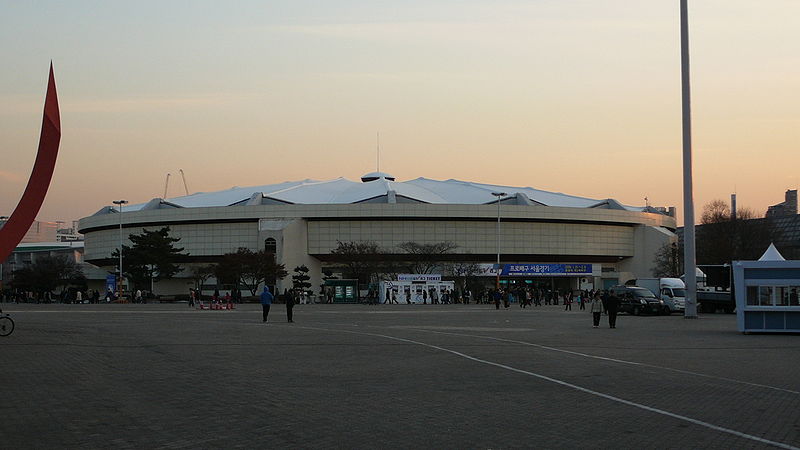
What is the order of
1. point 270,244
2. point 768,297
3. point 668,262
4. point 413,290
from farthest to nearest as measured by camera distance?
point 270,244
point 668,262
point 413,290
point 768,297

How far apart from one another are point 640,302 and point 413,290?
31.1 metres

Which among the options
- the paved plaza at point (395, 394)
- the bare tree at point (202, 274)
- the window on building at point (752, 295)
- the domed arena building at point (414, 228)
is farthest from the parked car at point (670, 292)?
the bare tree at point (202, 274)

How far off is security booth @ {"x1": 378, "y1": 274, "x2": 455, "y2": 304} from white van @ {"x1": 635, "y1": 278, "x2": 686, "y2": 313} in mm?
24111

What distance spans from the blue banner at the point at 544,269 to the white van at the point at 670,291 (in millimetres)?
46492

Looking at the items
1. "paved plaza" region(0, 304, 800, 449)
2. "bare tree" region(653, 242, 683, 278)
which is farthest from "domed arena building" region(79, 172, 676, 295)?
"paved plaza" region(0, 304, 800, 449)

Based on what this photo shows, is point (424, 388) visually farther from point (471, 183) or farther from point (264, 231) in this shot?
point (471, 183)

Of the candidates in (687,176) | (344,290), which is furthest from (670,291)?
(344,290)

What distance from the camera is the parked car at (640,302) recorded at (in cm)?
4438

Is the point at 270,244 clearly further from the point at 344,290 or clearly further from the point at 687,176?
the point at 687,176

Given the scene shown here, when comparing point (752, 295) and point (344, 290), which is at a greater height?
point (752, 295)

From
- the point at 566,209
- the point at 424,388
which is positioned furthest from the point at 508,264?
the point at 424,388

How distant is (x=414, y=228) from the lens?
335 ft

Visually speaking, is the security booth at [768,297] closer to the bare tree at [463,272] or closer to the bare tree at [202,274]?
the bare tree at [463,272]

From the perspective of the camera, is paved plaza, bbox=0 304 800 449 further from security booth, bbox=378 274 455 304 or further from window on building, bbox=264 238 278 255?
window on building, bbox=264 238 278 255
